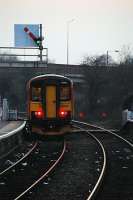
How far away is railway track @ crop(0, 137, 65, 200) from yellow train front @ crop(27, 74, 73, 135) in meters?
3.55

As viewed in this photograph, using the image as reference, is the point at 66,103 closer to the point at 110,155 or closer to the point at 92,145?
the point at 92,145

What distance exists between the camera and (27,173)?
20641 millimetres

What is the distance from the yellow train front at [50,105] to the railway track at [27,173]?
3551 millimetres

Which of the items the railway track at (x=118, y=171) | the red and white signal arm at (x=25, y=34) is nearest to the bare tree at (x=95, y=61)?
the red and white signal arm at (x=25, y=34)

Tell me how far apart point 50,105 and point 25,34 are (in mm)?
36567

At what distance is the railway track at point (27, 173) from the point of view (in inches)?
658

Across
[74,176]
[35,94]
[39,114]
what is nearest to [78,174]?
[74,176]

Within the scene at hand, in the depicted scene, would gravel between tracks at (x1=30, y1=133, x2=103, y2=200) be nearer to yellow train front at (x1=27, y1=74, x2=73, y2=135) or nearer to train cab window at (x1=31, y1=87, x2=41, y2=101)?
yellow train front at (x1=27, y1=74, x2=73, y2=135)

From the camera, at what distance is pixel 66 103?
3306cm

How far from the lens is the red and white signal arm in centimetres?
6656

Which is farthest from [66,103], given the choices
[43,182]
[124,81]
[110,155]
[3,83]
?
[3,83]

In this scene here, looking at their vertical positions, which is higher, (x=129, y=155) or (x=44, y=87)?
(x=44, y=87)

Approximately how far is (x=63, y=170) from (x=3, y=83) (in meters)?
59.0

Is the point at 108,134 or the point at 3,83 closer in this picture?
the point at 108,134
